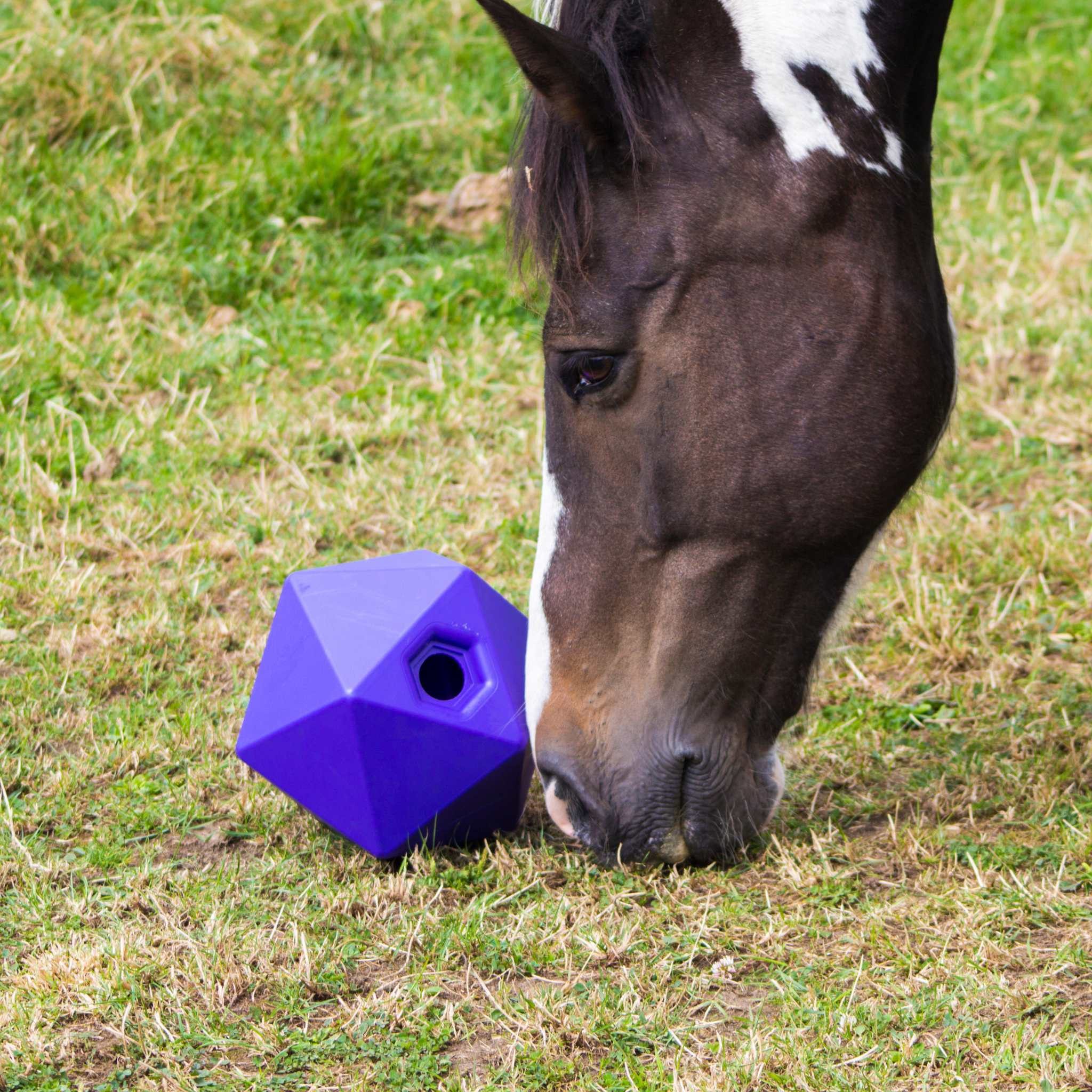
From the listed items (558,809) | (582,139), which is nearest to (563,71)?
(582,139)

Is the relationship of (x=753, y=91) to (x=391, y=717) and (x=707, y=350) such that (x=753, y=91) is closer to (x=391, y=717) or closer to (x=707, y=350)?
(x=707, y=350)

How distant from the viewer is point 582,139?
2.10m

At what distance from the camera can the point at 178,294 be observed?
5.11 m

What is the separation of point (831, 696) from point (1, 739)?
6.66 feet

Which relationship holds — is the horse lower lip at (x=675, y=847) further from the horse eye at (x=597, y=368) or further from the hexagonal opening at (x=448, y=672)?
the horse eye at (x=597, y=368)

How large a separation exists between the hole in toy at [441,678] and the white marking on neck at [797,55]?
122cm

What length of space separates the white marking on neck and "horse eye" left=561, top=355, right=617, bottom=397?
47cm

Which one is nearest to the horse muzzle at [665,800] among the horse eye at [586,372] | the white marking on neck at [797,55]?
the horse eye at [586,372]

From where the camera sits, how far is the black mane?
6.78 feet

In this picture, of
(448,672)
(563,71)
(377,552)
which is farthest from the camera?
(377,552)

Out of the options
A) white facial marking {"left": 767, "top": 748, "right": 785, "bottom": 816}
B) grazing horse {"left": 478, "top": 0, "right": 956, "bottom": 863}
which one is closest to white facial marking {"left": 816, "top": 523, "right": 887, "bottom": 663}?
grazing horse {"left": 478, "top": 0, "right": 956, "bottom": 863}

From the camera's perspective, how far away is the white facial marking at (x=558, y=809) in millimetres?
2236

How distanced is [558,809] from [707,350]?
0.88 m

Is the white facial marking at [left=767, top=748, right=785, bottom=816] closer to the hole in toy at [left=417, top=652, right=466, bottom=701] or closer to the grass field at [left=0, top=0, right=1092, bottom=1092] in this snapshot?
the grass field at [left=0, top=0, right=1092, bottom=1092]
